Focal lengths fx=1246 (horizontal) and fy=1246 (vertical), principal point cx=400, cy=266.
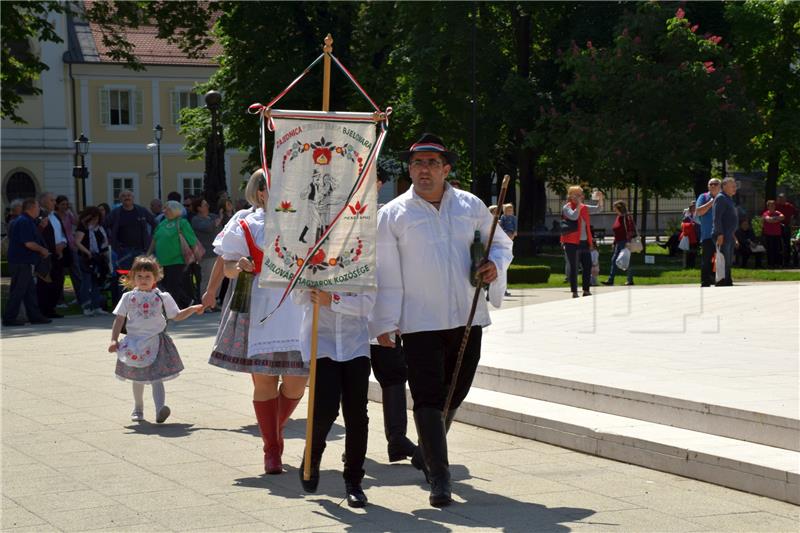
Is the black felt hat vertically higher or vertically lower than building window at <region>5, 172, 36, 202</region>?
lower

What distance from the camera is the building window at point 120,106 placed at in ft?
197

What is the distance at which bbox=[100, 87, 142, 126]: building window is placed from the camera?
60125mm

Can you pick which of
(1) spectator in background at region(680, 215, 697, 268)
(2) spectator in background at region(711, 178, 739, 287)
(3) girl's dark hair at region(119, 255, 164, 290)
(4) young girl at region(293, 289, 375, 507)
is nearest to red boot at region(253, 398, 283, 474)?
(4) young girl at region(293, 289, 375, 507)

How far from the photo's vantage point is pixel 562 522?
6.27 meters

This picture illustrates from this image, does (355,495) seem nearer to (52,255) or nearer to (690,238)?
(52,255)

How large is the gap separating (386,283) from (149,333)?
3369 mm

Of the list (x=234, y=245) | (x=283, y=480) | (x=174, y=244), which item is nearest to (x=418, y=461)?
(x=283, y=480)

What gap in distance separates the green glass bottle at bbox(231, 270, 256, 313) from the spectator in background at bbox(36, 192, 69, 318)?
469 inches

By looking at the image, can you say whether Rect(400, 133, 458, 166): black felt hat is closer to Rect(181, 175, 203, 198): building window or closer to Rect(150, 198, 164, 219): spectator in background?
Rect(150, 198, 164, 219): spectator in background

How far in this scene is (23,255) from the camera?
1822cm

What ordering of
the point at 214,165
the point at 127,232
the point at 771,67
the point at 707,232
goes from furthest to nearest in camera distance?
the point at 771,67 < the point at 214,165 < the point at 707,232 < the point at 127,232

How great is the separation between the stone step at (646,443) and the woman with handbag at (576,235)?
10.0 metres

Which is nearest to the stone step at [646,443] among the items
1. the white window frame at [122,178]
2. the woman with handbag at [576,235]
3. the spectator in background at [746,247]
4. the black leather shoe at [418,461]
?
the black leather shoe at [418,461]

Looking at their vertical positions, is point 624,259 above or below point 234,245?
below
